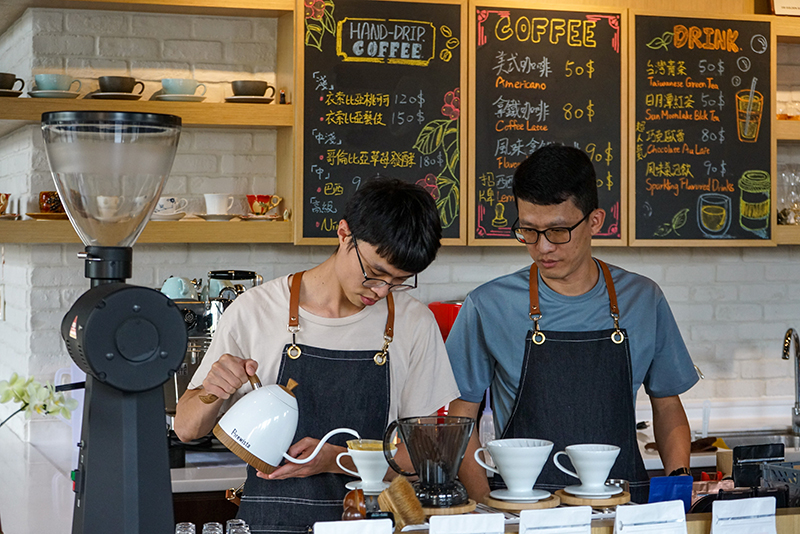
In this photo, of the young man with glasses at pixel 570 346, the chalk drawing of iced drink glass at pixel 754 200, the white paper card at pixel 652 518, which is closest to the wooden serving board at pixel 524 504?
the white paper card at pixel 652 518

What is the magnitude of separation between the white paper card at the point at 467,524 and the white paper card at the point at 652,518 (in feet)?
0.67

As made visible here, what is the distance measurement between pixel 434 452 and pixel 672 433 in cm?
92

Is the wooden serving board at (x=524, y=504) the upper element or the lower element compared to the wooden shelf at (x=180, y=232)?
lower

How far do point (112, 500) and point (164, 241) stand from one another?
207 cm

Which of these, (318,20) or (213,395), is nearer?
(213,395)

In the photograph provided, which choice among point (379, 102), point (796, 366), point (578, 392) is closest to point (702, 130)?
point (796, 366)

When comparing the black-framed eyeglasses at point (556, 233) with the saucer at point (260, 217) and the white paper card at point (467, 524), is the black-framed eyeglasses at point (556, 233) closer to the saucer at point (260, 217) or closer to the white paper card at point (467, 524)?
the white paper card at point (467, 524)

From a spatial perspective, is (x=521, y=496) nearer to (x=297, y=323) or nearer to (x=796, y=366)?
(x=297, y=323)

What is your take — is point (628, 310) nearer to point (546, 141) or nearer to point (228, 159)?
point (546, 141)

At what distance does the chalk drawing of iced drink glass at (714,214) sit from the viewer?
11.9ft

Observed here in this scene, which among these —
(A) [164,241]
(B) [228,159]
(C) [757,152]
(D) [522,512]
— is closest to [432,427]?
(D) [522,512]

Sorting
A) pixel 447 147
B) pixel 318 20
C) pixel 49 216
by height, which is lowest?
pixel 49 216

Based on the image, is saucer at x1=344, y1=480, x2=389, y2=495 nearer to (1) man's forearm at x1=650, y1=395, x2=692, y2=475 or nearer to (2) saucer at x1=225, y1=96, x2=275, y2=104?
(1) man's forearm at x1=650, y1=395, x2=692, y2=475

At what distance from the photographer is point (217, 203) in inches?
127
